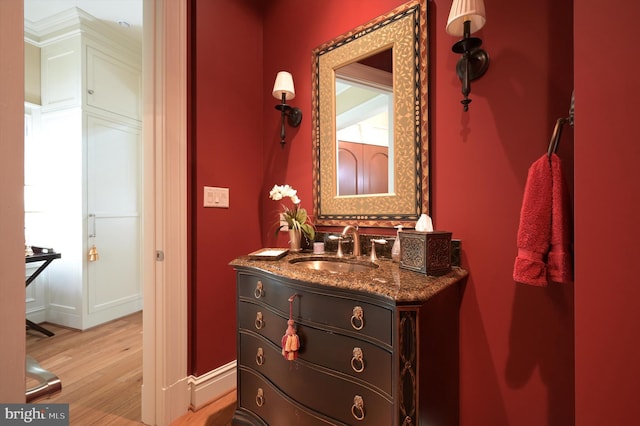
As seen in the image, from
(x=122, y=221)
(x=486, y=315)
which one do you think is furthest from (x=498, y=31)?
(x=122, y=221)

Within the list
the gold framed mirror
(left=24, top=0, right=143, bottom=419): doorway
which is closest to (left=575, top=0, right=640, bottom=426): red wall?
the gold framed mirror

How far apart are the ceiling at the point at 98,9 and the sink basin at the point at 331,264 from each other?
9.24ft

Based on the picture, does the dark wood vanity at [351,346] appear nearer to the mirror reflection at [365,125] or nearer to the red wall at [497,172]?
the red wall at [497,172]

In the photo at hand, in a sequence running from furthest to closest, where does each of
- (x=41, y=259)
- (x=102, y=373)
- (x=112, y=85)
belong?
(x=112, y=85)
(x=41, y=259)
(x=102, y=373)

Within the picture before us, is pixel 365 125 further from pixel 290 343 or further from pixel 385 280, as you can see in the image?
pixel 290 343

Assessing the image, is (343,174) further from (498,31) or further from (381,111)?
Answer: (498,31)

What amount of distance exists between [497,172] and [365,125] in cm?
71

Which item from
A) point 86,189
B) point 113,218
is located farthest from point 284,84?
point 113,218

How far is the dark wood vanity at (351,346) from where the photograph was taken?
2.84ft

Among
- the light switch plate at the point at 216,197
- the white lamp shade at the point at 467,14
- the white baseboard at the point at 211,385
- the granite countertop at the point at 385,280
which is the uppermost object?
the white lamp shade at the point at 467,14

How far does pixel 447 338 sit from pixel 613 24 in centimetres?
108

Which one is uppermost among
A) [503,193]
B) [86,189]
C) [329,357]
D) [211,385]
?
[86,189]

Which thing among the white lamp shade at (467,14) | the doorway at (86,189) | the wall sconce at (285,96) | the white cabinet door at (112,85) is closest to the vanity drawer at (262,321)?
the wall sconce at (285,96)

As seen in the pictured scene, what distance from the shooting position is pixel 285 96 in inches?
71.9
